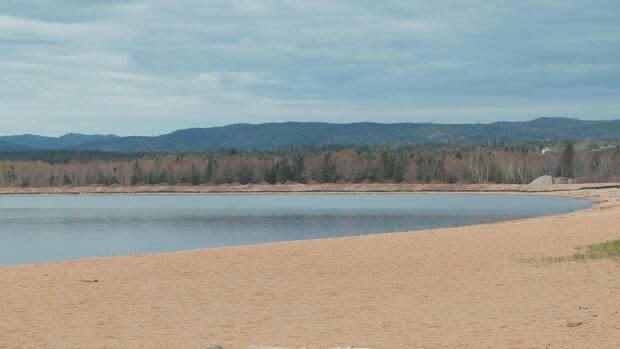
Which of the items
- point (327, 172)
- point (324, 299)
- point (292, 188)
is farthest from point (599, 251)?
point (327, 172)

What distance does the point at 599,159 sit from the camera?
14788 centimetres

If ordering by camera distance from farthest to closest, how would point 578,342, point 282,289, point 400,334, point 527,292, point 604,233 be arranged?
point 604,233 < point 282,289 < point 527,292 < point 400,334 < point 578,342

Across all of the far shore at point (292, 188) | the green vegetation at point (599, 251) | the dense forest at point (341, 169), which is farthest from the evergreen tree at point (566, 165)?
the green vegetation at point (599, 251)

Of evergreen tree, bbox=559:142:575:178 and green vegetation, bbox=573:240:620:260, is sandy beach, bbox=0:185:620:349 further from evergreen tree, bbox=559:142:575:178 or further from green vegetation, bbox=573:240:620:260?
evergreen tree, bbox=559:142:575:178

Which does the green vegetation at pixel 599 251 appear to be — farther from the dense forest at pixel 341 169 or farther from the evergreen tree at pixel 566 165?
the evergreen tree at pixel 566 165

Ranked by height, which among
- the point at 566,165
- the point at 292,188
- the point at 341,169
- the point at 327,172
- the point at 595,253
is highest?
the point at 566,165

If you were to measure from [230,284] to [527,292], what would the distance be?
702cm

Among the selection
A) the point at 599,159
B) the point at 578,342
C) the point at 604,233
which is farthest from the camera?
the point at 599,159

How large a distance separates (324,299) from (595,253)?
9.10m

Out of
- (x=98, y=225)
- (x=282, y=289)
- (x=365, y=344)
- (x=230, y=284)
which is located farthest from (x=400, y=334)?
(x=98, y=225)

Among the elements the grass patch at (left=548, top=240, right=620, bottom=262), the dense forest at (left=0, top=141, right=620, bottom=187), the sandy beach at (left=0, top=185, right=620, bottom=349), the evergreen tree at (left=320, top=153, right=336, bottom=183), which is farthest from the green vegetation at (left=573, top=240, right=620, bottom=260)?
the evergreen tree at (left=320, top=153, right=336, bottom=183)

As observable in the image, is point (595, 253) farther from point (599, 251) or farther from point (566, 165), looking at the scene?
point (566, 165)

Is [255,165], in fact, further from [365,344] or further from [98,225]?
[365,344]

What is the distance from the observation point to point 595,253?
22.2m
